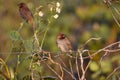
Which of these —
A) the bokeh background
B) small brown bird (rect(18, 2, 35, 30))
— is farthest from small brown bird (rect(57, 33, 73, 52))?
the bokeh background

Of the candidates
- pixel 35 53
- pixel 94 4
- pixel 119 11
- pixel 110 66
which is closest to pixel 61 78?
pixel 35 53

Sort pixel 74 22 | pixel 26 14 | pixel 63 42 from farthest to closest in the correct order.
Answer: pixel 74 22, pixel 63 42, pixel 26 14

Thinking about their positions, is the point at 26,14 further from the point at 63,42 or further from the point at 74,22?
the point at 74,22

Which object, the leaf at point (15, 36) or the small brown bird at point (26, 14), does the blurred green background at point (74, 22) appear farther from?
the leaf at point (15, 36)

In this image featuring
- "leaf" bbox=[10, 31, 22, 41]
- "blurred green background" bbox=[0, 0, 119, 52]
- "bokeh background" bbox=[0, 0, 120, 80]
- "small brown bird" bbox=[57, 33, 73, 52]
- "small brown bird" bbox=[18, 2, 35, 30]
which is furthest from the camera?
"blurred green background" bbox=[0, 0, 119, 52]

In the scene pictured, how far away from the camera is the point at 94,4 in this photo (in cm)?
1073

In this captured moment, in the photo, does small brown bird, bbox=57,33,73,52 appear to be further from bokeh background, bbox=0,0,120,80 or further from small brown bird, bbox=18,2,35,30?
bokeh background, bbox=0,0,120,80

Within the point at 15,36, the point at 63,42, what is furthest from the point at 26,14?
the point at 15,36

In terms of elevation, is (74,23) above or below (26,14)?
below

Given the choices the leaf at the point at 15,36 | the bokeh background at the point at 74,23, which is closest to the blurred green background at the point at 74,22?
the bokeh background at the point at 74,23

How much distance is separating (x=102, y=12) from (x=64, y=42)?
3.56m

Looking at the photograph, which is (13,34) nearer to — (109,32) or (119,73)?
(119,73)

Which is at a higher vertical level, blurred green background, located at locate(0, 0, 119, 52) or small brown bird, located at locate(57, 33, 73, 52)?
small brown bird, located at locate(57, 33, 73, 52)

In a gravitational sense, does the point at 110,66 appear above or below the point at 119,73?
below
